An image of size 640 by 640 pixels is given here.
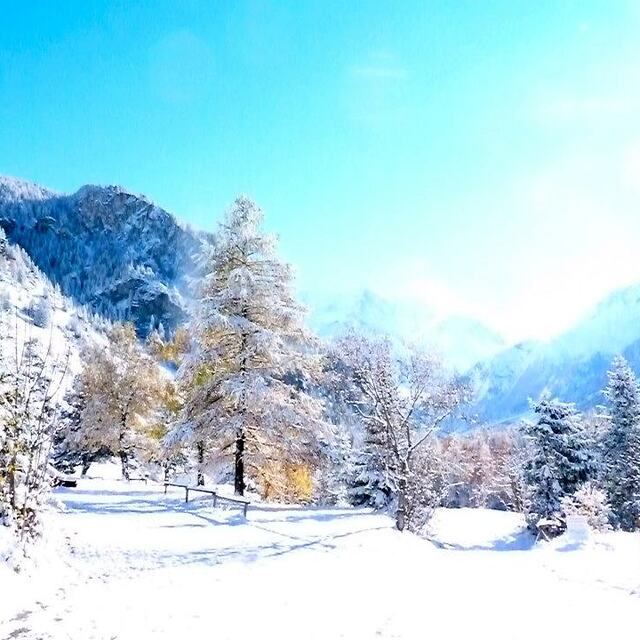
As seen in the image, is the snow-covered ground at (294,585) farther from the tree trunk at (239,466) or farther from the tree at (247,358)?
the tree at (247,358)

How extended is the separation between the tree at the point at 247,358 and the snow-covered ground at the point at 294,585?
397cm

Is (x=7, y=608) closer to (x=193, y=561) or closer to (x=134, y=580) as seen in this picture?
(x=134, y=580)

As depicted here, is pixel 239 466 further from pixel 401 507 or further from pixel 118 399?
pixel 118 399

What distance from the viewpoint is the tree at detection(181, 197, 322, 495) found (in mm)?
19859

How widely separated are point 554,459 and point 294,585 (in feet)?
79.3

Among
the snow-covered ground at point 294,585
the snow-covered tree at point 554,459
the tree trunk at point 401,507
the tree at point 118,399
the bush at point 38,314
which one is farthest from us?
the bush at point 38,314

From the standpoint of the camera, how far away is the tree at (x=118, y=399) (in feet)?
102

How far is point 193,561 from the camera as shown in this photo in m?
11.5

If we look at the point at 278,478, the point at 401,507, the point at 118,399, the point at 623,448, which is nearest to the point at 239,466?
the point at 278,478

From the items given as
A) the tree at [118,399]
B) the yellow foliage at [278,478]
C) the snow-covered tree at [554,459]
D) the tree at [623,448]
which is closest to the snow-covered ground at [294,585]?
the yellow foliage at [278,478]

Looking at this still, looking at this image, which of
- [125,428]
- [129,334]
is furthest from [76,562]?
[129,334]

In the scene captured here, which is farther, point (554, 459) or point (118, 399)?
point (118, 399)

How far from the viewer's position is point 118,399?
3184 cm

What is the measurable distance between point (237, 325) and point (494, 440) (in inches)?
5767
